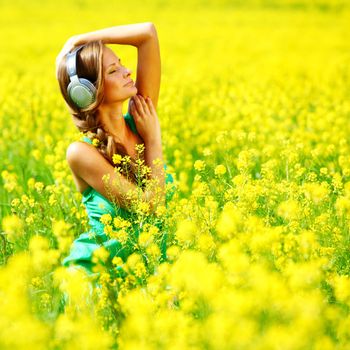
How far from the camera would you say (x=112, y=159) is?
3494 mm

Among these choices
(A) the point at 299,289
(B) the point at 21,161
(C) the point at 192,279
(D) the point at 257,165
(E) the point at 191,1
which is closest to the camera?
(C) the point at 192,279

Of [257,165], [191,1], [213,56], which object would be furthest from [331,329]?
[191,1]

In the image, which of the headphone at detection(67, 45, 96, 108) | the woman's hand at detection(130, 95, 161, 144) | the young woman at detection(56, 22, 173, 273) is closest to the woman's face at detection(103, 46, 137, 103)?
the young woman at detection(56, 22, 173, 273)

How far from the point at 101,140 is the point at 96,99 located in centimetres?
22

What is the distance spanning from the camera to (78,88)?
10.9ft

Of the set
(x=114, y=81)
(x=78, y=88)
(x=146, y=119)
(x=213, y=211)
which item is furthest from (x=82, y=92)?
(x=213, y=211)

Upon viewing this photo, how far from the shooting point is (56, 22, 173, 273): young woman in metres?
3.28

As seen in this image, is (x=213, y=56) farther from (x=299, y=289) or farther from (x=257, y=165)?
(x=299, y=289)

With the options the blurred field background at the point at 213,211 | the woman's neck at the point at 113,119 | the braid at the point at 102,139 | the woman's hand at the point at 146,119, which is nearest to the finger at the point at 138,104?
the woman's hand at the point at 146,119

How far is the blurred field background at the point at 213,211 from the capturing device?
1.93 metres

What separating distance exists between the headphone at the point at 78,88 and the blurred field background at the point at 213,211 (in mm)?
551

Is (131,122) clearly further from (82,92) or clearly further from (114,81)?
(82,92)

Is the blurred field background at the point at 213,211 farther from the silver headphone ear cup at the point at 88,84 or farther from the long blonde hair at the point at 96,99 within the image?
the silver headphone ear cup at the point at 88,84

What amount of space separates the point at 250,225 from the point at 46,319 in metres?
0.75
